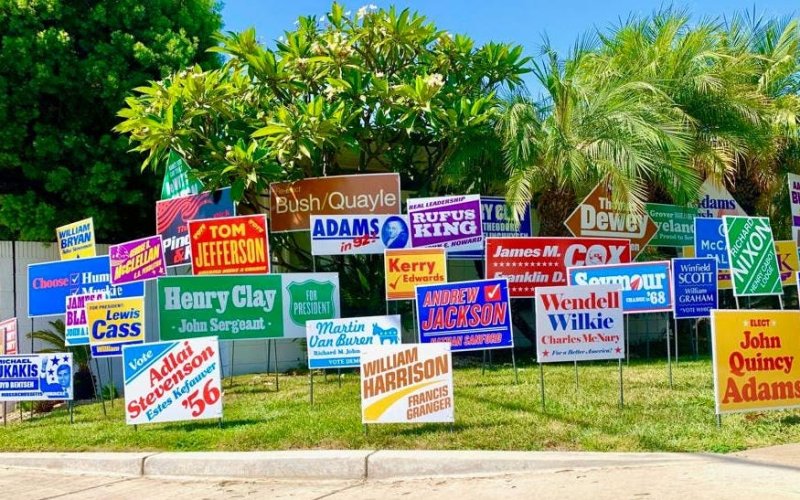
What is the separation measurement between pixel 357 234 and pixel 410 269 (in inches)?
60.5

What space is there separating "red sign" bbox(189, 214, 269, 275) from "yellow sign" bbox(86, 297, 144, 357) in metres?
2.25

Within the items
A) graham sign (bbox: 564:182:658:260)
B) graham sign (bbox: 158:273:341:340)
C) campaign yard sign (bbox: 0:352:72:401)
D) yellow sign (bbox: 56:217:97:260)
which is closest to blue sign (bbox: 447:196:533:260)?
graham sign (bbox: 564:182:658:260)

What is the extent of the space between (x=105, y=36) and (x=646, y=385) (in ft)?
44.8

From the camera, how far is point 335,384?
12.6 metres

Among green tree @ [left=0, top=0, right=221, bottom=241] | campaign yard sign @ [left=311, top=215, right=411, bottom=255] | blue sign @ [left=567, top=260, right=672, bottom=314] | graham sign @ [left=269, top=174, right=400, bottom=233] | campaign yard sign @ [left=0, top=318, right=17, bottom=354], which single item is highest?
green tree @ [left=0, top=0, right=221, bottom=241]

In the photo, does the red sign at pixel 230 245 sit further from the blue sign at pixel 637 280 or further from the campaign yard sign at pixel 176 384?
the blue sign at pixel 637 280

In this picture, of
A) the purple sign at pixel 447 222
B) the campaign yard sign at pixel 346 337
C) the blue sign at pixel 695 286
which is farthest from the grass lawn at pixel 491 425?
the purple sign at pixel 447 222

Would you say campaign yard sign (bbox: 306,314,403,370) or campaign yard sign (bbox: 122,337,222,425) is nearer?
campaign yard sign (bbox: 122,337,222,425)

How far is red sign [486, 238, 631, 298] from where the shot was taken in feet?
47.0

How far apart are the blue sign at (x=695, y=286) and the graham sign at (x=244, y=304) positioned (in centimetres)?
563

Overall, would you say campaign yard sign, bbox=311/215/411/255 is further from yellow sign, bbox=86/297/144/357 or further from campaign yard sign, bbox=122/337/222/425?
campaign yard sign, bbox=122/337/222/425

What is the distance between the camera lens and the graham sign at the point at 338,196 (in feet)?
49.0

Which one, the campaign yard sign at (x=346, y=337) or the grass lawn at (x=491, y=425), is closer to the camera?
the grass lawn at (x=491, y=425)

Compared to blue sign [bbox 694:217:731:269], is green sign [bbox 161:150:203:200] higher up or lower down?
higher up
